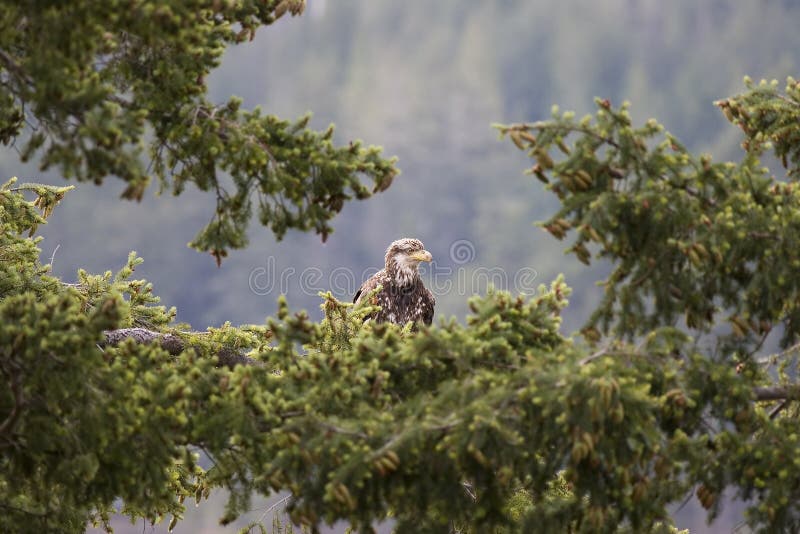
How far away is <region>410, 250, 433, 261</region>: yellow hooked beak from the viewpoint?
13734 millimetres

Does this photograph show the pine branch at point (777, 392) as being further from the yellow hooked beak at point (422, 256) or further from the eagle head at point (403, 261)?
the eagle head at point (403, 261)

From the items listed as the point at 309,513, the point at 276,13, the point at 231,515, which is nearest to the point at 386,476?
the point at 309,513

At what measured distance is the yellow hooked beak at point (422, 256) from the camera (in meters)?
13.7

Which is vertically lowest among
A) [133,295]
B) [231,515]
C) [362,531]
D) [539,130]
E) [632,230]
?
[362,531]

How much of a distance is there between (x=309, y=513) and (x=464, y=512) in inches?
36.7

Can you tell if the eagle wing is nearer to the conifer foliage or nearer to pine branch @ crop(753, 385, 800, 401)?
the conifer foliage

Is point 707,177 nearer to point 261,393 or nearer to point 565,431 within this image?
point 565,431

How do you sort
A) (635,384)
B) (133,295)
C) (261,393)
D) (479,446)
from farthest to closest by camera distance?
1. (133,295)
2. (261,393)
3. (635,384)
4. (479,446)

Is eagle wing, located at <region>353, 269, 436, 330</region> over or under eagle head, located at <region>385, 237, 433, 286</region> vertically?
under

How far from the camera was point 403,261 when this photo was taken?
14016 mm

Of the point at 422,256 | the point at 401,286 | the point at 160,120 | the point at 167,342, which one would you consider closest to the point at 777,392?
the point at 160,120

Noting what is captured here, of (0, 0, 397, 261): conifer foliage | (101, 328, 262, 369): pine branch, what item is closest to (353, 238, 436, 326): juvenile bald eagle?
(101, 328, 262, 369): pine branch

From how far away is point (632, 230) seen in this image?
6.61 metres

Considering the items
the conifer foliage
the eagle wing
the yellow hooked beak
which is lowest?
the conifer foliage
